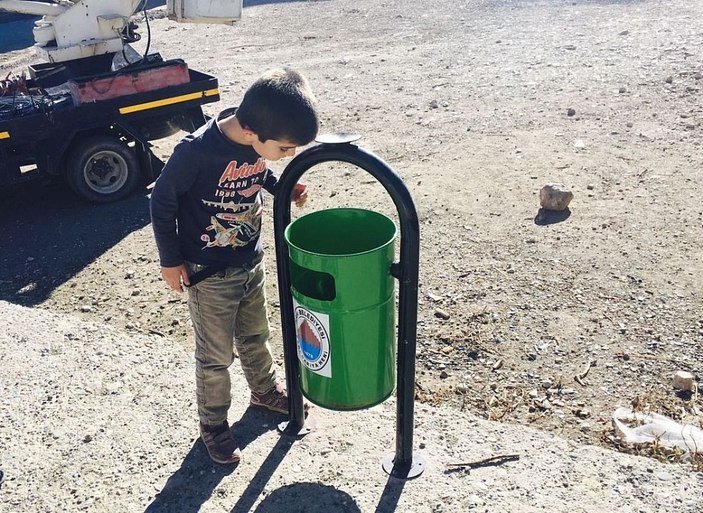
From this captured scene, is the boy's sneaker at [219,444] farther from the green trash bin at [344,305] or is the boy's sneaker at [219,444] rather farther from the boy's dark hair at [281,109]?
the boy's dark hair at [281,109]

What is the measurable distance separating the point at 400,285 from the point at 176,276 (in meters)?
0.81

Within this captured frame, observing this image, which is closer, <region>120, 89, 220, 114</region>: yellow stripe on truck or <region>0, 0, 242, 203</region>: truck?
<region>0, 0, 242, 203</region>: truck

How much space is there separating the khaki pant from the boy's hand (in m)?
0.06

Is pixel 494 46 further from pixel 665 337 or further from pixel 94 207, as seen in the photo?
pixel 665 337

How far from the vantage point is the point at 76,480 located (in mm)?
2918

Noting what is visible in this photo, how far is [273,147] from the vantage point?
241 centimetres

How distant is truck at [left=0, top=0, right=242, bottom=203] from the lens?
17.8 feet

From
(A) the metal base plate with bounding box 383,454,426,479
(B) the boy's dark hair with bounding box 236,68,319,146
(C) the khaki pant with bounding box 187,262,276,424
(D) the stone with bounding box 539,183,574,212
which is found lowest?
(A) the metal base plate with bounding box 383,454,426,479

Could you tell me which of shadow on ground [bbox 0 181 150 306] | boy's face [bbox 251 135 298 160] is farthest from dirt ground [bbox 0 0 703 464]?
boy's face [bbox 251 135 298 160]

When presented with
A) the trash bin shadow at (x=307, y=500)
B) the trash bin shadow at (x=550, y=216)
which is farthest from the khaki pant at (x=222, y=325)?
the trash bin shadow at (x=550, y=216)

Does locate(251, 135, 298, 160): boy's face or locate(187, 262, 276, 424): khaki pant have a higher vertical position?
locate(251, 135, 298, 160): boy's face

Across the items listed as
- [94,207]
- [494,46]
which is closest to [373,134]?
[94,207]

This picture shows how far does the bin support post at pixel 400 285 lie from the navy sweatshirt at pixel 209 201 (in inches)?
4.5

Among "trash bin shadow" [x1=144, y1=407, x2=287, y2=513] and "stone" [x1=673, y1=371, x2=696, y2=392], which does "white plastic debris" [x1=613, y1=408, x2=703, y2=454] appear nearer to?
"stone" [x1=673, y1=371, x2=696, y2=392]
